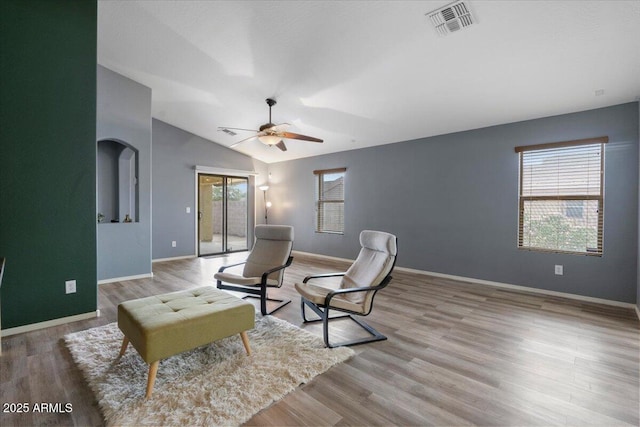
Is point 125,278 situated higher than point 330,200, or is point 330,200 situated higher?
point 330,200

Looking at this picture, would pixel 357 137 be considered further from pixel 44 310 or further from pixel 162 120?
pixel 44 310

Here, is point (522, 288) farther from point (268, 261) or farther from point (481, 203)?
point (268, 261)

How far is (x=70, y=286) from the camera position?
3045mm

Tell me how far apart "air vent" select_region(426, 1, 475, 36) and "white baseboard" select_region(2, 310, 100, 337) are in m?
4.56

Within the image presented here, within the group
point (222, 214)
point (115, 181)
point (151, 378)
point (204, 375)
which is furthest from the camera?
point (222, 214)

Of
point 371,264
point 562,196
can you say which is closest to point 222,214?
point 371,264

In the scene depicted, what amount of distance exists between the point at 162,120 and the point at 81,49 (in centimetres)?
345

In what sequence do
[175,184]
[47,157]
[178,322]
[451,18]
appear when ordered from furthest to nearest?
[175,184] < [47,157] < [451,18] < [178,322]

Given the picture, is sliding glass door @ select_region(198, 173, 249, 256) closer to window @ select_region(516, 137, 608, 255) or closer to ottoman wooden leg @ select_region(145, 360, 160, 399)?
ottoman wooden leg @ select_region(145, 360, 160, 399)

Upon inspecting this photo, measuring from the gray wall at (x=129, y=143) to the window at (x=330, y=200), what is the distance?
3738 millimetres

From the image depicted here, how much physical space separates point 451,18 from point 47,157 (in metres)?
4.08

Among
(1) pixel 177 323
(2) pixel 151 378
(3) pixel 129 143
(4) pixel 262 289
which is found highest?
(3) pixel 129 143

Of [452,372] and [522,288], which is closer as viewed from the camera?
[452,372]

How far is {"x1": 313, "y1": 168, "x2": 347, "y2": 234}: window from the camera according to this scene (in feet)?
22.4
